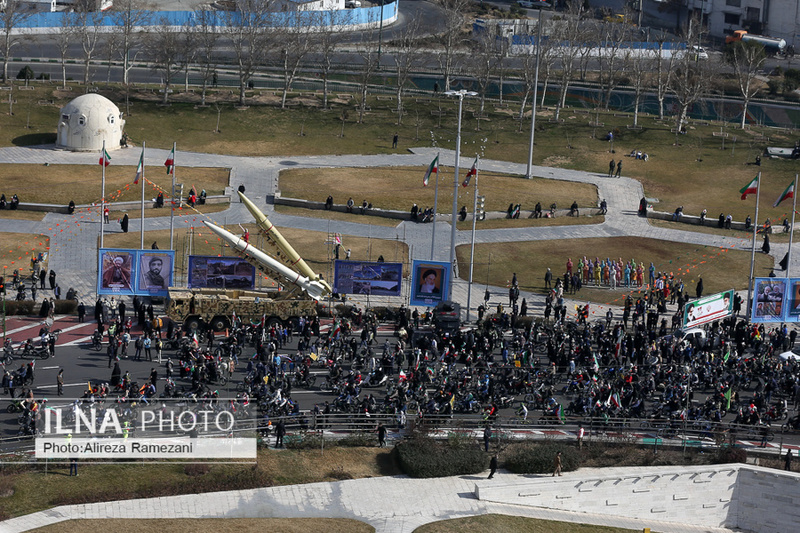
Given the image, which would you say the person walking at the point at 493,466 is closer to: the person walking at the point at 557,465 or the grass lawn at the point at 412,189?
the person walking at the point at 557,465

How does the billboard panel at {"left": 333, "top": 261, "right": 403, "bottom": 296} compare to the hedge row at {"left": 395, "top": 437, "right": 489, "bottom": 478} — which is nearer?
the hedge row at {"left": 395, "top": 437, "right": 489, "bottom": 478}

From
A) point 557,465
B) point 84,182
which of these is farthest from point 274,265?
point 84,182

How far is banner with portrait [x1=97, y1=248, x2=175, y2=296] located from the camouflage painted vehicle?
152cm

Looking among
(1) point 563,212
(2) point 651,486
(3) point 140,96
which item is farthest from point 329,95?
(2) point 651,486

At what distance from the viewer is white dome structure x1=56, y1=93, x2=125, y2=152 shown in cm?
9288

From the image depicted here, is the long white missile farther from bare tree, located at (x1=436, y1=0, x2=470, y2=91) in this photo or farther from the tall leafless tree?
the tall leafless tree

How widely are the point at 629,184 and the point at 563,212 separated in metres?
11.5

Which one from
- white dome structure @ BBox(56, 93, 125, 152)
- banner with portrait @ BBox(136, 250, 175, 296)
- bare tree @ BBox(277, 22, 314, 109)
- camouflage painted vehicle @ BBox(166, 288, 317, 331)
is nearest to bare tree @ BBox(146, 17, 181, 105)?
bare tree @ BBox(277, 22, 314, 109)

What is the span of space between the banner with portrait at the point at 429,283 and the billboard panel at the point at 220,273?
8873mm

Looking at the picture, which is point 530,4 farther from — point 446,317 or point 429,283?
point 446,317

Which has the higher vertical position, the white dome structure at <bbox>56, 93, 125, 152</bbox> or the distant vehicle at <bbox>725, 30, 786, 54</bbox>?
the distant vehicle at <bbox>725, 30, 786, 54</bbox>

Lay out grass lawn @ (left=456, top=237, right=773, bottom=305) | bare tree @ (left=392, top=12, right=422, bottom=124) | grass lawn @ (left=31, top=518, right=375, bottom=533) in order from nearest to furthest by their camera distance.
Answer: grass lawn @ (left=31, top=518, right=375, bottom=533) → grass lawn @ (left=456, top=237, right=773, bottom=305) → bare tree @ (left=392, top=12, right=422, bottom=124)

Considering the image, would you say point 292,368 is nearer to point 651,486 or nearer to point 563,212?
point 651,486

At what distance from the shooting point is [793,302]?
64.8 m
